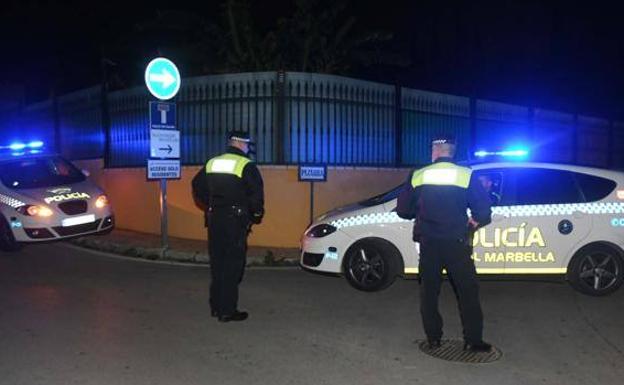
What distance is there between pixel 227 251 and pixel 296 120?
5.44m

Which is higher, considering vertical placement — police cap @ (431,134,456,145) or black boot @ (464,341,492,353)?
police cap @ (431,134,456,145)

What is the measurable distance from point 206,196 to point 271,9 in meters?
13.0

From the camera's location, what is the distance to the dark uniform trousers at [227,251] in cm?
584

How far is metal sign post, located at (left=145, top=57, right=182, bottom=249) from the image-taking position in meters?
9.38

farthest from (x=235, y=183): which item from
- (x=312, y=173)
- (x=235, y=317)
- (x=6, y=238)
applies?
(x=6, y=238)

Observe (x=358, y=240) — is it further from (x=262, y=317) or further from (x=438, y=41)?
(x=438, y=41)

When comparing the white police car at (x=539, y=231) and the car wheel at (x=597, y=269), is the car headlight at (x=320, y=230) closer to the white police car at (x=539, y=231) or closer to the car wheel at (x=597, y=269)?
the white police car at (x=539, y=231)

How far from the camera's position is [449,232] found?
15.9 feet

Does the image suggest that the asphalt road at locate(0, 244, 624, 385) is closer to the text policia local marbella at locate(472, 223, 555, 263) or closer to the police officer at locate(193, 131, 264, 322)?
the police officer at locate(193, 131, 264, 322)

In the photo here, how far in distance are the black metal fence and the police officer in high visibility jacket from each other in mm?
6129

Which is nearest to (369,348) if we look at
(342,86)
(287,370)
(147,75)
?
(287,370)

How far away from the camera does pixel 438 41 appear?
63.6ft

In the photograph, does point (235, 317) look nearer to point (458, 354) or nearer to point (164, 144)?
point (458, 354)

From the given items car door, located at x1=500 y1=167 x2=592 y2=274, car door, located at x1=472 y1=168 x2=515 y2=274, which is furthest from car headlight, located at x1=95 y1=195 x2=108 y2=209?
car door, located at x1=500 y1=167 x2=592 y2=274
